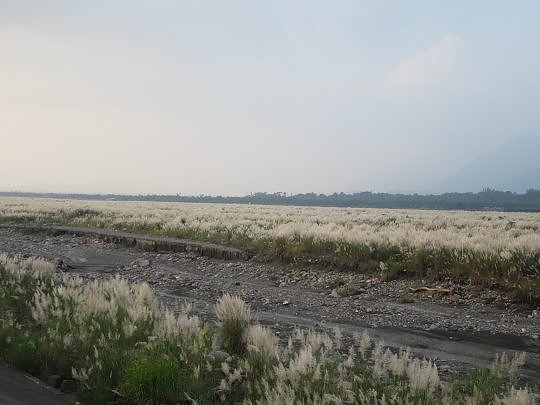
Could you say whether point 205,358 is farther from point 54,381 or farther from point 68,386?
point 54,381

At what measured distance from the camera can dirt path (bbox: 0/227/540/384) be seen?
25.7ft

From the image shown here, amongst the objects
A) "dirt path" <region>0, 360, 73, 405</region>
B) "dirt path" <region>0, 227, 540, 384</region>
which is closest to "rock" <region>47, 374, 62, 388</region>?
"dirt path" <region>0, 360, 73, 405</region>

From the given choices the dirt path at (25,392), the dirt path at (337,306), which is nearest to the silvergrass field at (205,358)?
the dirt path at (25,392)

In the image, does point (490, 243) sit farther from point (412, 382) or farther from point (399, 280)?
point (412, 382)

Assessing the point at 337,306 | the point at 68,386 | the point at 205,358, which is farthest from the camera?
the point at 337,306

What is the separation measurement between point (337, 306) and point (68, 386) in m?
6.61

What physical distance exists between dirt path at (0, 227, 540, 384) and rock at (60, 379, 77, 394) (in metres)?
3.06

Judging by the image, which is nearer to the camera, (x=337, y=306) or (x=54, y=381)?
(x=54, y=381)

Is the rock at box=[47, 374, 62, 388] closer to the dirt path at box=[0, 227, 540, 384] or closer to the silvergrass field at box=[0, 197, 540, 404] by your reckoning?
the silvergrass field at box=[0, 197, 540, 404]

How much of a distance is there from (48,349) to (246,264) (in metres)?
11.2

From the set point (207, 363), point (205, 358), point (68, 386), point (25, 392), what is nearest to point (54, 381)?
point (68, 386)

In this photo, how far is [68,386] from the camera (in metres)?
5.68

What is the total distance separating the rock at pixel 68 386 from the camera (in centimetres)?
564

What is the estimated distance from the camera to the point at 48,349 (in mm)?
6309
